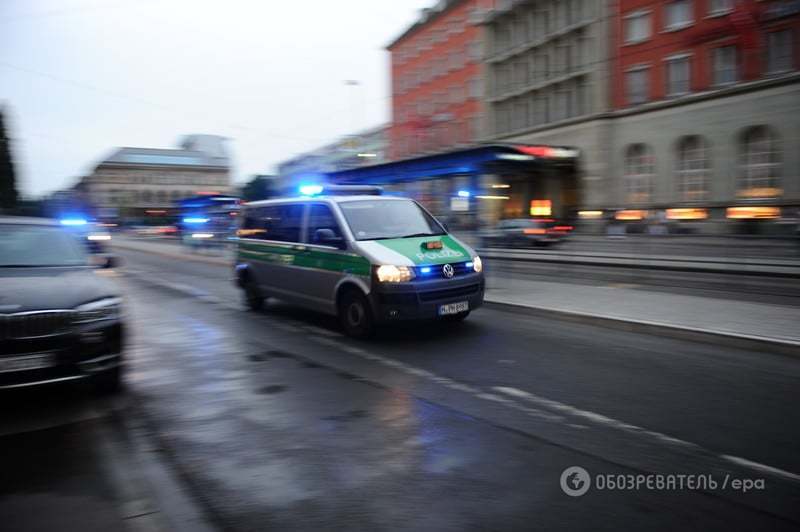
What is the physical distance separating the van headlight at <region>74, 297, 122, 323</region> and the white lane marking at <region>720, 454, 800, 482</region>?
4810 mm

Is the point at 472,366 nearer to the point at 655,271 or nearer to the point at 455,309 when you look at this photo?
the point at 455,309

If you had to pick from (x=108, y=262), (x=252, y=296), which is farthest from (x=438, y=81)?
(x=108, y=262)

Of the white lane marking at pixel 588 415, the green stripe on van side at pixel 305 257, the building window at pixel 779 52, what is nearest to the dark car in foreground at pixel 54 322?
the green stripe on van side at pixel 305 257

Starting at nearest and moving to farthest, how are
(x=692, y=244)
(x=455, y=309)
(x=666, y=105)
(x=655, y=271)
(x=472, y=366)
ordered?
(x=472, y=366)
(x=455, y=309)
(x=692, y=244)
(x=655, y=271)
(x=666, y=105)

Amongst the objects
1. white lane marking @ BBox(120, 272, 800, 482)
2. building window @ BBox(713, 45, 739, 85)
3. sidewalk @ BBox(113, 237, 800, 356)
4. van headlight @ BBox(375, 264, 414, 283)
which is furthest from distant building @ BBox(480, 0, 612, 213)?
white lane marking @ BBox(120, 272, 800, 482)

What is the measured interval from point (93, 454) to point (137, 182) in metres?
134

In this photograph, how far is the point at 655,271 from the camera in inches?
592

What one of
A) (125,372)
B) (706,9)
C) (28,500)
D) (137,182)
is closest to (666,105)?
(706,9)

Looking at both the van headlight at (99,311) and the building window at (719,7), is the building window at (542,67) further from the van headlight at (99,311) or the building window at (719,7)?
the van headlight at (99,311)

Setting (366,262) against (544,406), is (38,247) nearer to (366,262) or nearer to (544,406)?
(366,262)

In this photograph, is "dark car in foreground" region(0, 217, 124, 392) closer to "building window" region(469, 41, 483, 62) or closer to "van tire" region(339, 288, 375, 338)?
"van tire" region(339, 288, 375, 338)

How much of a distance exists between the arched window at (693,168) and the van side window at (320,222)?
101 feet

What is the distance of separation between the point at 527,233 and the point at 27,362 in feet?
61.5

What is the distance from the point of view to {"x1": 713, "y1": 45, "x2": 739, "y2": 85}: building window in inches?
1277
